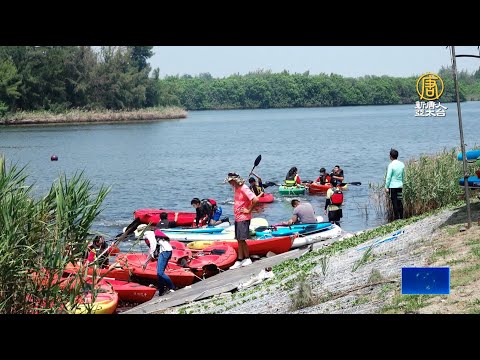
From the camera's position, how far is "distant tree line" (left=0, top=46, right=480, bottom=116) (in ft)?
200

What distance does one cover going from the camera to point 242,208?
1266 centimetres

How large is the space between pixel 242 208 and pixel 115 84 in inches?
2185

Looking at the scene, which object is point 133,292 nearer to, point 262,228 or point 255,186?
point 262,228

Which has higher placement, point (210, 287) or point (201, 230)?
point (201, 230)

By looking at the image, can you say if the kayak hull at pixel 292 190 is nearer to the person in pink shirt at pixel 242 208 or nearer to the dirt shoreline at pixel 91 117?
the person in pink shirt at pixel 242 208

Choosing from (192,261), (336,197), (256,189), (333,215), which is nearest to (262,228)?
(333,215)

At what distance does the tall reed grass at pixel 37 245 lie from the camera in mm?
7832

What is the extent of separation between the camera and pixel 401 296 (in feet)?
25.5

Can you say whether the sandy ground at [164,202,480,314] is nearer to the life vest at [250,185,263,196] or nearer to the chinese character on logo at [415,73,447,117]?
the chinese character on logo at [415,73,447,117]

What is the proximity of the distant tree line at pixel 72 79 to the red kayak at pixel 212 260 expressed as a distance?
146 ft

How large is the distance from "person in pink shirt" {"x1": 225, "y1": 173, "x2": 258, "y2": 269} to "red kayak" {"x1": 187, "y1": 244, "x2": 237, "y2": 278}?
32 centimetres
